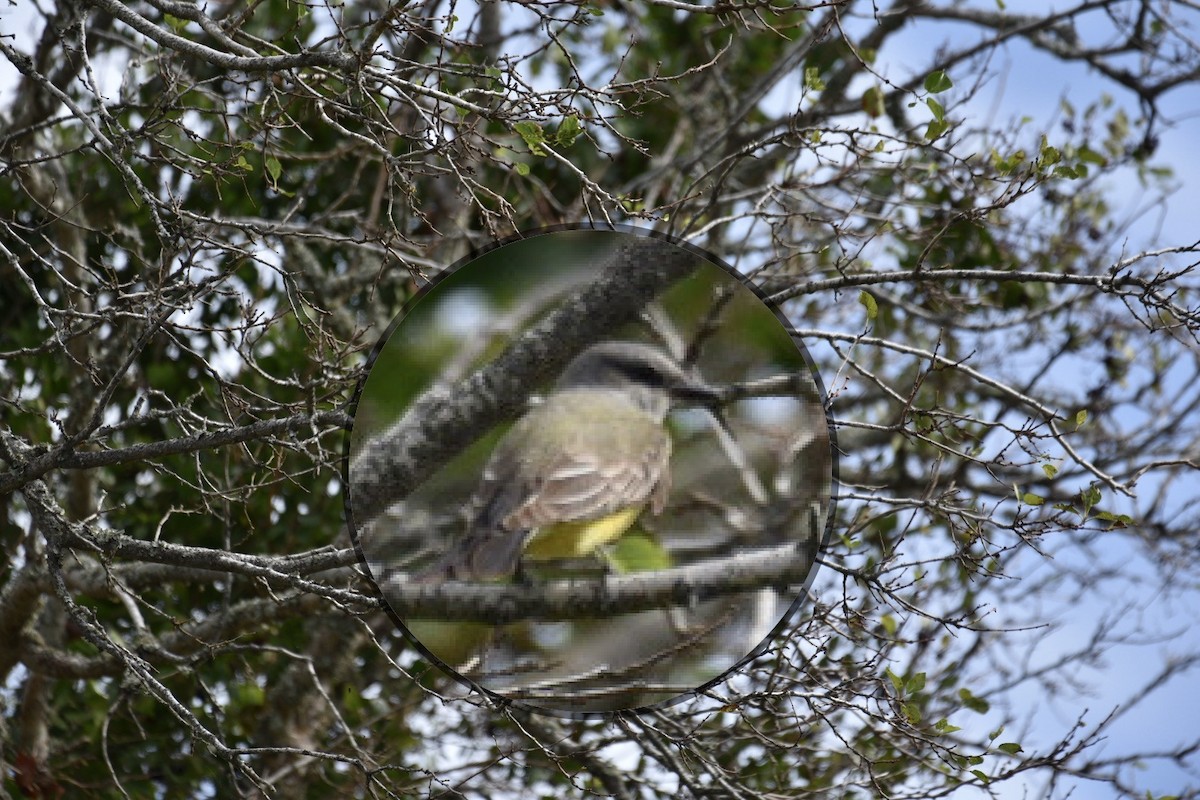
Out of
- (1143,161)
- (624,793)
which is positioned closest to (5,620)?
(624,793)

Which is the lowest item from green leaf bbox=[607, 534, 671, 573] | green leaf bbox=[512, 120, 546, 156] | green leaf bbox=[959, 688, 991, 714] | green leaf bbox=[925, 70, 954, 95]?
green leaf bbox=[607, 534, 671, 573]

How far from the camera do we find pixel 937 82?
3.57 m

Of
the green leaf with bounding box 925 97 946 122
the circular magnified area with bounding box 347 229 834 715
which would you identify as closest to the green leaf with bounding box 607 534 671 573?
the circular magnified area with bounding box 347 229 834 715

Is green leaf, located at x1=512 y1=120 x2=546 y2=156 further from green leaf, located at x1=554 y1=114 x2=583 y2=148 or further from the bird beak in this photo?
the bird beak

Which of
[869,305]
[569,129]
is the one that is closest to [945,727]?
[869,305]

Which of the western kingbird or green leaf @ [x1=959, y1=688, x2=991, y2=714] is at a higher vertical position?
green leaf @ [x1=959, y1=688, x2=991, y2=714]

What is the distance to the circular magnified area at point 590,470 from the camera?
241 cm

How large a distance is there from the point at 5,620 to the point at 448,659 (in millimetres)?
3087

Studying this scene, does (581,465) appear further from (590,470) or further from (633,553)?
(633,553)

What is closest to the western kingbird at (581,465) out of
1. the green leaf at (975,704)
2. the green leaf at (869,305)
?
the green leaf at (869,305)

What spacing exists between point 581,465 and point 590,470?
0.02m

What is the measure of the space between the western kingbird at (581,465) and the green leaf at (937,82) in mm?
1687

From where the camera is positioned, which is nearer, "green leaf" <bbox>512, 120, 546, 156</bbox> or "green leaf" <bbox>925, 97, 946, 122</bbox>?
"green leaf" <bbox>512, 120, 546, 156</bbox>

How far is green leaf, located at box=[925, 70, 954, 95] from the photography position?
3.57 m
